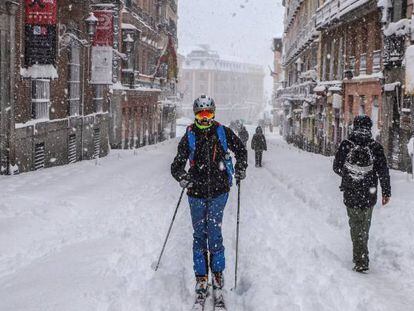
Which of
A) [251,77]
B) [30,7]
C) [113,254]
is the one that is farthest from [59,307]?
[251,77]

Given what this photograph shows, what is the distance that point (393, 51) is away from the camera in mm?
20109

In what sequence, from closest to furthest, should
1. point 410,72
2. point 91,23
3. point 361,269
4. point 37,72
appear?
point 361,269 < point 37,72 < point 410,72 < point 91,23

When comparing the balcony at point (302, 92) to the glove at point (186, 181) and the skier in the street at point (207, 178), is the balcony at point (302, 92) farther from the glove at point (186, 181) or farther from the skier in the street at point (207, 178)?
the glove at point (186, 181)

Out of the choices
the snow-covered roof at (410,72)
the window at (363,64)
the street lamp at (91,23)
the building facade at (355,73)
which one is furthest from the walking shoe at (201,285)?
the window at (363,64)

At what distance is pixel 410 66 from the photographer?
16.7m

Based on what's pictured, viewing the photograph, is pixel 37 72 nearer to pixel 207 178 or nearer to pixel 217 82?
pixel 207 178

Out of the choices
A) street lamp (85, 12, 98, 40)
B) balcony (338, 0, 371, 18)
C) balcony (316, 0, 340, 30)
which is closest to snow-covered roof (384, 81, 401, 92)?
balcony (338, 0, 371, 18)

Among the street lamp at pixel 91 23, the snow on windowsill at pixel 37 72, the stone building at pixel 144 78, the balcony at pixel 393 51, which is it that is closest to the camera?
the snow on windowsill at pixel 37 72

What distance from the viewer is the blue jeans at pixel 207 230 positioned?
573 centimetres

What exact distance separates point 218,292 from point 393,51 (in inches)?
663

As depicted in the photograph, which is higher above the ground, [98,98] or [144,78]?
[144,78]

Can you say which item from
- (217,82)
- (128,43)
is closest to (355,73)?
(128,43)

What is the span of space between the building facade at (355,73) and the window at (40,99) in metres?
11.6

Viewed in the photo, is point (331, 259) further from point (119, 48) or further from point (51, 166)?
point (119, 48)
